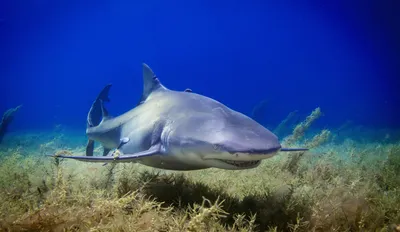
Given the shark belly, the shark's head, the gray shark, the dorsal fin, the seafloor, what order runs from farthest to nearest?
the dorsal fin
the shark belly
the gray shark
the shark's head
the seafloor

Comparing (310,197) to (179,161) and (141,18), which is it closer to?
(179,161)

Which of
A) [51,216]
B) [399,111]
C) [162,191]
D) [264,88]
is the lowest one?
[51,216]

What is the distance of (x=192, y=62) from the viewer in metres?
192

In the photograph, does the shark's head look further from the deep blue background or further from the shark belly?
the deep blue background

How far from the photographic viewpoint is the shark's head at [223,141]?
9.62ft

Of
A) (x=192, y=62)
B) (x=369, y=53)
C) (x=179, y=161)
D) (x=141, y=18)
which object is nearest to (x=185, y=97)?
(x=179, y=161)

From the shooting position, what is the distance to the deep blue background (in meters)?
65.8

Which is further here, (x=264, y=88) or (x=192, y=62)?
(x=192, y=62)

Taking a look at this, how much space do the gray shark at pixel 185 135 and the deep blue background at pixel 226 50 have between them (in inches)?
1941

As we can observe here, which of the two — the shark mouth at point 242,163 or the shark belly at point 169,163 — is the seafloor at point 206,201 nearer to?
the shark belly at point 169,163

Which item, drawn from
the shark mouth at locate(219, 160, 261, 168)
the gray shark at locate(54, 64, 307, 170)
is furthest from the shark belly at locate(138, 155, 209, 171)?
the shark mouth at locate(219, 160, 261, 168)

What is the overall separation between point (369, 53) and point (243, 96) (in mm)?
106198

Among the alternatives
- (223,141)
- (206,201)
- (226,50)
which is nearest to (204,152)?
(223,141)

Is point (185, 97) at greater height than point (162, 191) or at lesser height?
Result: greater
